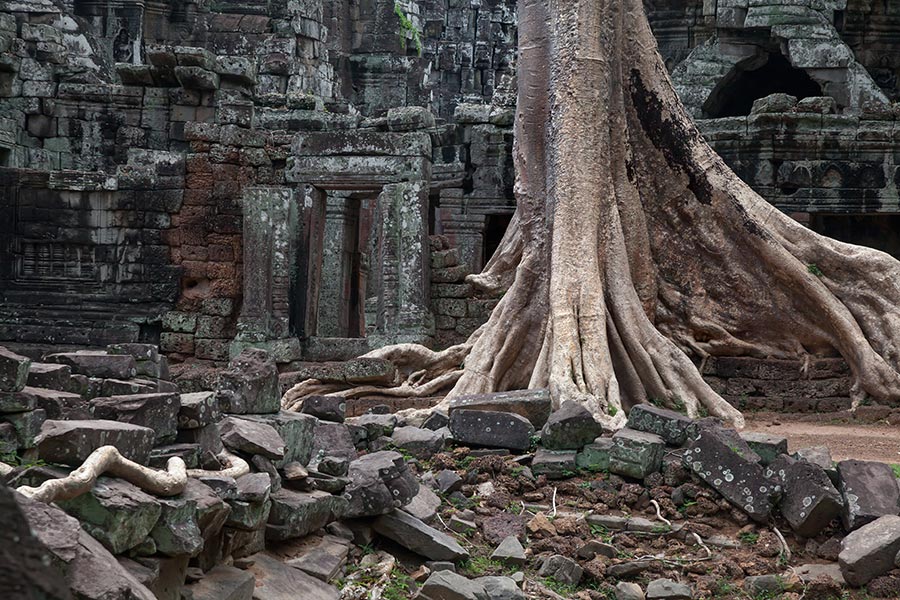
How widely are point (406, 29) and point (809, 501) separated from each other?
21.1 meters


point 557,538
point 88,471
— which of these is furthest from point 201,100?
point 88,471

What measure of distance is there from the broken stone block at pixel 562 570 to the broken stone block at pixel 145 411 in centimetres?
178

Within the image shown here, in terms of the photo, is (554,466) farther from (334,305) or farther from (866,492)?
(334,305)

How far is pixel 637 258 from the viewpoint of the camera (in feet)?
31.4

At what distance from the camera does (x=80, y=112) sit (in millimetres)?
16359

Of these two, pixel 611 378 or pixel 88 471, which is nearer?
pixel 88 471

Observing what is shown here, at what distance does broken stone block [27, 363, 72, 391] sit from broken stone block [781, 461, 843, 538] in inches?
129

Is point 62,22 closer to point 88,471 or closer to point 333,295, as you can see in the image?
point 333,295

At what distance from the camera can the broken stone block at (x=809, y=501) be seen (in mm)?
5898

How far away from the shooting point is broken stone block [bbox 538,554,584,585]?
5.55 m

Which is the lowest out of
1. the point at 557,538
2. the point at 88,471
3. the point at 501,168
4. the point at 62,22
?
the point at 557,538

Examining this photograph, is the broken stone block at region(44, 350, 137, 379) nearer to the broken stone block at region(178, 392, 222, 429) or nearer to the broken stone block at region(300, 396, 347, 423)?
the broken stone block at region(178, 392, 222, 429)

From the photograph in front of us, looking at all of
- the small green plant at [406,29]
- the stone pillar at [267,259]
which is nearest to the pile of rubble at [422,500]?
the stone pillar at [267,259]

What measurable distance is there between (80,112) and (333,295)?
19.9ft
